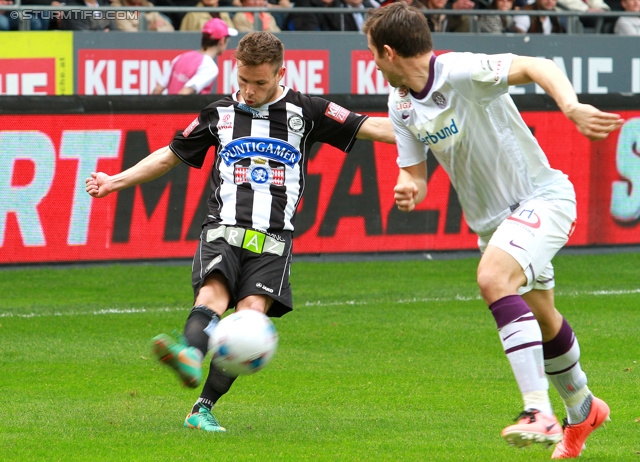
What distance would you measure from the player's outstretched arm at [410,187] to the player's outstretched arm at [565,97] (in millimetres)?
648

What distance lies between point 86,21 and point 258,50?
8943 millimetres

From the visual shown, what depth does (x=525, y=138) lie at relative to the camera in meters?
5.59

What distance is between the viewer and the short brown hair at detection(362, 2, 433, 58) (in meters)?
5.37

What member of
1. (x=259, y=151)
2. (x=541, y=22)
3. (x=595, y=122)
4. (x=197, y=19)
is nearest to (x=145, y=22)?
(x=197, y=19)

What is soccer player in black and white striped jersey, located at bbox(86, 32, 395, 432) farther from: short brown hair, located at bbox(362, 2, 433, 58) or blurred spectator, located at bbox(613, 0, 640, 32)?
blurred spectator, located at bbox(613, 0, 640, 32)

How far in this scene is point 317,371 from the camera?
813cm

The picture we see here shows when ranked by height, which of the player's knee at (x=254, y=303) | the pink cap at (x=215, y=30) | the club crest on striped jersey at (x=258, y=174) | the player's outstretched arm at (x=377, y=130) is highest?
the player's outstretched arm at (x=377, y=130)

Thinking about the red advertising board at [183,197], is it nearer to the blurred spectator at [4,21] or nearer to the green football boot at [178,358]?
the blurred spectator at [4,21]

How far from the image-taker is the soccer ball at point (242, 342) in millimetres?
5652

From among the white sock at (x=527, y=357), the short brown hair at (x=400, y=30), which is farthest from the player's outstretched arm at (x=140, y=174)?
the white sock at (x=527, y=357)

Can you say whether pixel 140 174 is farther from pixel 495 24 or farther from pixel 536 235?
pixel 495 24

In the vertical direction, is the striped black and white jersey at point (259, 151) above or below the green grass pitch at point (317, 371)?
above

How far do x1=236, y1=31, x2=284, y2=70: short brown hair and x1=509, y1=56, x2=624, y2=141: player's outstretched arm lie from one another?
1363mm

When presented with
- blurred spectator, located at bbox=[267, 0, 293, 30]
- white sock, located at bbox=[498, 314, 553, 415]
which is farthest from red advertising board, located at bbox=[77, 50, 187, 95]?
white sock, located at bbox=[498, 314, 553, 415]
